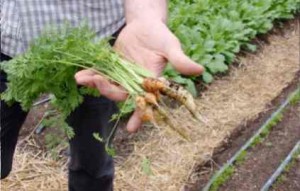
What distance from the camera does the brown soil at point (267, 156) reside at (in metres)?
3.00

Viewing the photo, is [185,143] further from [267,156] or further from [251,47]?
[251,47]

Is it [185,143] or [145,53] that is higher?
[145,53]

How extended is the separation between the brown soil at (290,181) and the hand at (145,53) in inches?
64.7

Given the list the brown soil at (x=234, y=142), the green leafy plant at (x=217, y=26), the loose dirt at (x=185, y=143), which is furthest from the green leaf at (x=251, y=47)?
the brown soil at (x=234, y=142)

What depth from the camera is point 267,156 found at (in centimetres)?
324

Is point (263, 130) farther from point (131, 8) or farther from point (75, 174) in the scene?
point (131, 8)

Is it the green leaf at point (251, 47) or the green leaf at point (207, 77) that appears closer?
the green leaf at point (207, 77)

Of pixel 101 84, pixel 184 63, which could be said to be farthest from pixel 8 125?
pixel 184 63

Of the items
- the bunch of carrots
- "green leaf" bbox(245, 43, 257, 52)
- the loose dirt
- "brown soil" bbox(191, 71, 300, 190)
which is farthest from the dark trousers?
"green leaf" bbox(245, 43, 257, 52)

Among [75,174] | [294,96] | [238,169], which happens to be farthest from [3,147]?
[294,96]

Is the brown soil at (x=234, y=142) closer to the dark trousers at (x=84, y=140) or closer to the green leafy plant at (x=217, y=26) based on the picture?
the green leafy plant at (x=217, y=26)

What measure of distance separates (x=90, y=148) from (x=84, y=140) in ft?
0.15

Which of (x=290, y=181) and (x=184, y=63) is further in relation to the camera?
(x=290, y=181)

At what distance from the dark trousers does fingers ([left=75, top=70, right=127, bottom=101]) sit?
381 mm
